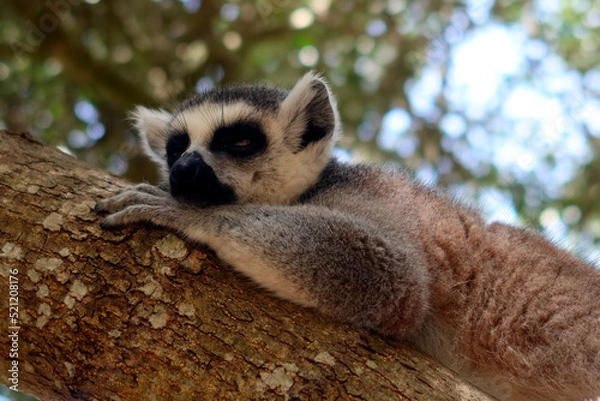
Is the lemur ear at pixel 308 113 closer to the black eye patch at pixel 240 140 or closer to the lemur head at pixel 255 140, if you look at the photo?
the lemur head at pixel 255 140

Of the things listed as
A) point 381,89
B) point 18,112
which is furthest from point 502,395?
point 18,112

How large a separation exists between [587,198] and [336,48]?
4.61 m

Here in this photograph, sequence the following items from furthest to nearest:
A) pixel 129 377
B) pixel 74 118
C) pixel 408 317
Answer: pixel 74 118 < pixel 408 317 < pixel 129 377

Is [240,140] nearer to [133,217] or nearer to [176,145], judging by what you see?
[176,145]

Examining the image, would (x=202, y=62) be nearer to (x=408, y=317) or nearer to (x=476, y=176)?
(x=476, y=176)

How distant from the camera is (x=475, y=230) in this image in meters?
4.48

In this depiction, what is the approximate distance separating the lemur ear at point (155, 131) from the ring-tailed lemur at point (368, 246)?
54 cm

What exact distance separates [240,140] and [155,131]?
132 cm

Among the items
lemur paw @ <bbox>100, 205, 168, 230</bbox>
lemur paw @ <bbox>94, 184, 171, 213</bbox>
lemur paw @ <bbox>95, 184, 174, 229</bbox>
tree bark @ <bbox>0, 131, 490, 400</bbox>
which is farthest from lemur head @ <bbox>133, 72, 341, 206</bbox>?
tree bark @ <bbox>0, 131, 490, 400</bbox>

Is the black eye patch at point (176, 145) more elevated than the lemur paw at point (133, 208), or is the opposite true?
the black eye patch at point (176, 145)

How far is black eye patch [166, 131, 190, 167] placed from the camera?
4902mm

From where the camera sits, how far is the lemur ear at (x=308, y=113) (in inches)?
194

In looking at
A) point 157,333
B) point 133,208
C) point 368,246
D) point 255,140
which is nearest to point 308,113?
point 255,140

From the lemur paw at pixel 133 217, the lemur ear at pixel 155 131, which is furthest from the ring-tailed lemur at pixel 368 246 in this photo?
the lemur ear at pixel 155 131
